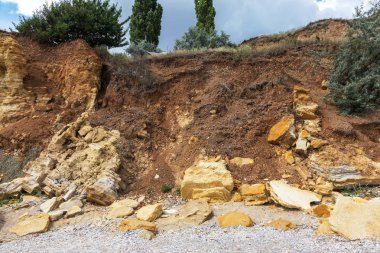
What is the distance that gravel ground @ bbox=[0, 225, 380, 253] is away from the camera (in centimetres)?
537

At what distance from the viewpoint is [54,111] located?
12.3m

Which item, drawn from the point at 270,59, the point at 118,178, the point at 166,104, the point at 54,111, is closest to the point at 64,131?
the point at 54,111

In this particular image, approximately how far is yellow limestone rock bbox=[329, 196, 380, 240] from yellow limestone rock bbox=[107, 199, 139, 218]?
14.1ft

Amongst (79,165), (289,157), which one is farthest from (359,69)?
(79,165)

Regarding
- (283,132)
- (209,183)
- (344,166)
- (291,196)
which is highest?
(283,132)

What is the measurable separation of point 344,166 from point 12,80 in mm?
11521

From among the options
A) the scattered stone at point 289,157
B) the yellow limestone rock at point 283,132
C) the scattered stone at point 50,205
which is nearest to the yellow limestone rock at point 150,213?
the scattered stone at point 50,205

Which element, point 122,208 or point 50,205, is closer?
point 122,208

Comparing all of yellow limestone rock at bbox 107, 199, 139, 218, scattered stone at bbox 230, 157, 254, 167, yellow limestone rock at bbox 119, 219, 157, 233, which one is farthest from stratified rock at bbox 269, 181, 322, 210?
yellow limestone rock at bbox 107, 199, 139, 218

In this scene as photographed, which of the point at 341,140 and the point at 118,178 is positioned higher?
the point at 341,140

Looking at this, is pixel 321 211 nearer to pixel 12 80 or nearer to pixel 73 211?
pixel 73 211

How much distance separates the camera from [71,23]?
13258 millimetres

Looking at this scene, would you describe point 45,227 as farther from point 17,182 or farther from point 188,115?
point 188,115

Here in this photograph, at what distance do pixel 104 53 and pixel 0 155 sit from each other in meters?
5.42
